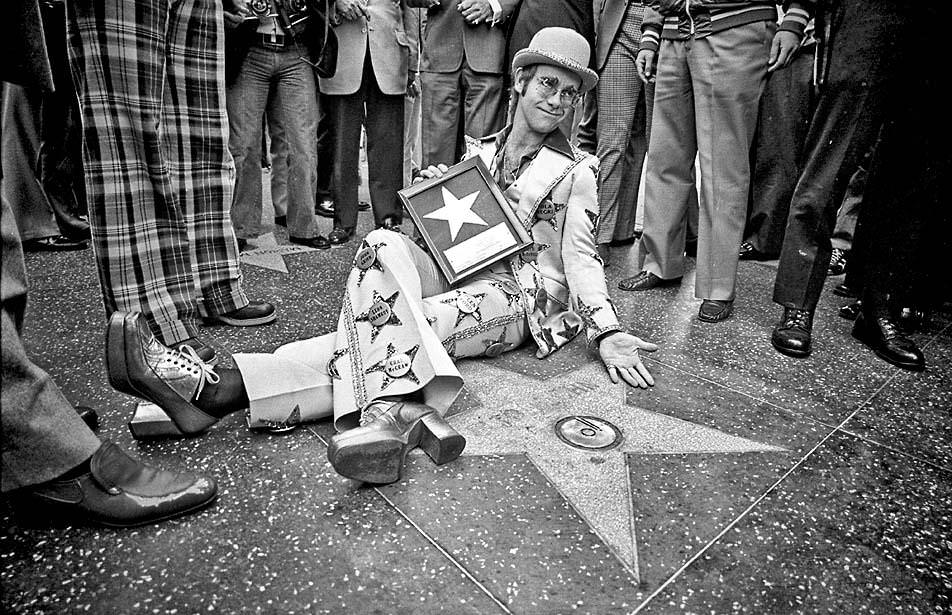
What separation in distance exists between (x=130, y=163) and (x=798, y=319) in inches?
98.5

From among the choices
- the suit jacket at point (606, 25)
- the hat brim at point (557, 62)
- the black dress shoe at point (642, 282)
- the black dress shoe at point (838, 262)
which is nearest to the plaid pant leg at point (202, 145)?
the hat brim at point (557, 62)

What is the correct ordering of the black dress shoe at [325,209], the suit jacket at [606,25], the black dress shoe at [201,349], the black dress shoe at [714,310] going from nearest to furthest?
the black dress shoe at [201,349]
the black dress shoe at [714,310]
the suit jacket at [606,25]
the black dress shoe at [325,209]

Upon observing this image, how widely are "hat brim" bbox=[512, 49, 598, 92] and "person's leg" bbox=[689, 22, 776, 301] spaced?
79cm

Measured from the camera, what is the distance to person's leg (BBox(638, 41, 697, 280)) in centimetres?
279

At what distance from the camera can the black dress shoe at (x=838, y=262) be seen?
11.6ft

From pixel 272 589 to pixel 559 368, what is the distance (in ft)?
4.08

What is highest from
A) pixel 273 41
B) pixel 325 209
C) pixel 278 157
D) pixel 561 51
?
pixel 561 51

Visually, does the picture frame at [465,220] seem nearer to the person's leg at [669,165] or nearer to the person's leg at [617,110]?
the person's leg at [669,165]

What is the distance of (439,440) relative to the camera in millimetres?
1449

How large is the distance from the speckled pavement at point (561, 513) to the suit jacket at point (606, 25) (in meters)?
2.01

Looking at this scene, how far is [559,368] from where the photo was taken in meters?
2.16

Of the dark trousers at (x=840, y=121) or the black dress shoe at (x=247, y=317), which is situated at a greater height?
the dark trousers at (x=840, y=121)

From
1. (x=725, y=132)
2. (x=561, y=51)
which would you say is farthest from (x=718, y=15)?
(x=561, y=51)

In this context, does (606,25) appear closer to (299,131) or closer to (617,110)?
(617,110)
